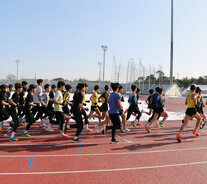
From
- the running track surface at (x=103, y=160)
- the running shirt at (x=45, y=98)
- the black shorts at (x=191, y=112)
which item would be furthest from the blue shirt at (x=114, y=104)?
the running shirt at (x=45, y=98)

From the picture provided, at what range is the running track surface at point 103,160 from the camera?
390 centimetres

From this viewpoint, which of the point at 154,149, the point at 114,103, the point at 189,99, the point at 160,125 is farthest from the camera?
the point at 160,125

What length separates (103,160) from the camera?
488cm

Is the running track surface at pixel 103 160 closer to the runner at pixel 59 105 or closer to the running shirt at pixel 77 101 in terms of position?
the runner at pixel 59 105

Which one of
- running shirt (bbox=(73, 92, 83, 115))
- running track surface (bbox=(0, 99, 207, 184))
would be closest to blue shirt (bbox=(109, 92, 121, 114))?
running shirt (bbox=(73, 92, 83, 115))

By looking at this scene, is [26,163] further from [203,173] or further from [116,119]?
[203,173]

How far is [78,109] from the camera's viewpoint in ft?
21.0

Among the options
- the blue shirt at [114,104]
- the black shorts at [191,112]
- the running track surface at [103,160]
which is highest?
the blue shirt at [114,104]

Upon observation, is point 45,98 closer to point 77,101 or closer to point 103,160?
point 77,101

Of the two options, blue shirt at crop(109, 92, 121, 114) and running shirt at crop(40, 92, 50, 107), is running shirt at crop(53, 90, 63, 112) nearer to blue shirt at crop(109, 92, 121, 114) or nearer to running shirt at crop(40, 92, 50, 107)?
running shirt at crop(40, 92, 50, 107)

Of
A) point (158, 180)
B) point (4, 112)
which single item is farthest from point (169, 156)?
point (4, 112)

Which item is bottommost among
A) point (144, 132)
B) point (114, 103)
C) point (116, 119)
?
point (144, 132)

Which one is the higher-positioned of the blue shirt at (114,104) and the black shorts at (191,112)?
the blue shirt at (114,104)

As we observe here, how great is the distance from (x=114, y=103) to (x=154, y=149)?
5.66ft
